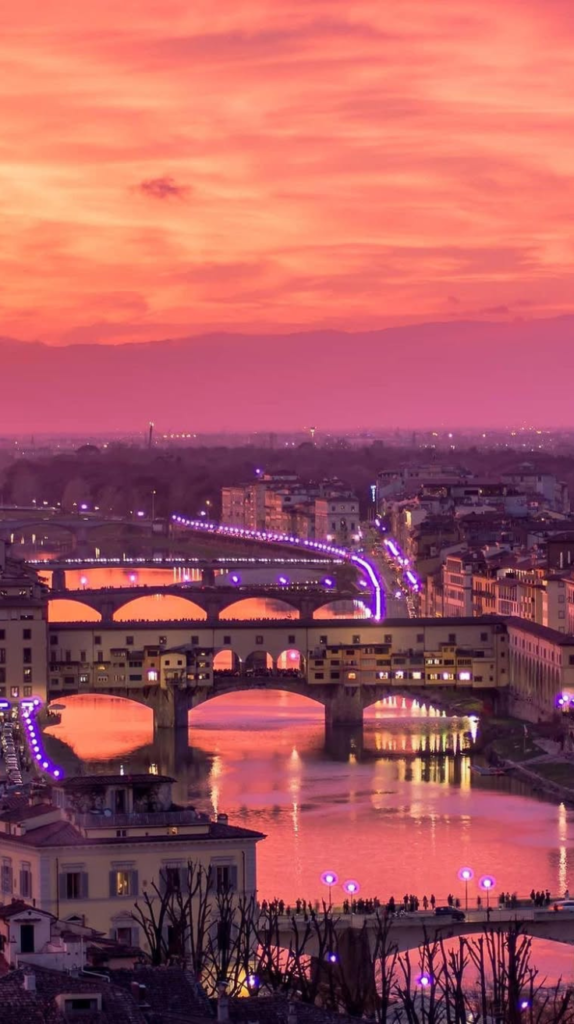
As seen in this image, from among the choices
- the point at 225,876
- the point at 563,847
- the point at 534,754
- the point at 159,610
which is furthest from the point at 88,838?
the point at 159,610

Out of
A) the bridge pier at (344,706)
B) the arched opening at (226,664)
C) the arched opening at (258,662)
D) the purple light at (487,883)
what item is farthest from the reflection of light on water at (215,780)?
the arched opening at (258,662)

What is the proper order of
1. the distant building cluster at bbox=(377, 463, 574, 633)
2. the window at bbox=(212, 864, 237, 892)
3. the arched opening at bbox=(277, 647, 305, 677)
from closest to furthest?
1. the window at bbox=(212, 864, 237, 892)
2. the arched opening at bbox=(277, 647, 305, 677)
3. the distant building cluster at bbox=(377, 463, 574, 633)

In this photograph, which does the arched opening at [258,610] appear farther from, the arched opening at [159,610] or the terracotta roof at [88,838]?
the terracotta roof at [88,838]

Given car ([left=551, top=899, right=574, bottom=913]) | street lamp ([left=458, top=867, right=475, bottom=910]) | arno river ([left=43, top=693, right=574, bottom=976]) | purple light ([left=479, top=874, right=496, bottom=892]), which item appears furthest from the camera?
arno river ([left=43, top=693, right=574, bottom=976])

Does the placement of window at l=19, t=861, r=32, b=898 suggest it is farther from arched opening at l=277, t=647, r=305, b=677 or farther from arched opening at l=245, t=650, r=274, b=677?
arched opening at l=245, t=650, r=274, b=677

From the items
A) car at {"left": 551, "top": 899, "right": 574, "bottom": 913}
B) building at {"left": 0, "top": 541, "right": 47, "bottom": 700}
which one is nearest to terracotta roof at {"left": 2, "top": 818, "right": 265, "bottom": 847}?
car at {"left": 551, "top": 899, "right": 574, "bottom": 913}

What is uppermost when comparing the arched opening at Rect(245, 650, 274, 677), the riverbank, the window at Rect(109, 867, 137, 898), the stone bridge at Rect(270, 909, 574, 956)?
the arched opening at Rect(245, 650, 274, 677)

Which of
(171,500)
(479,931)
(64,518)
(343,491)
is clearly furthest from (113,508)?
(479,931)
